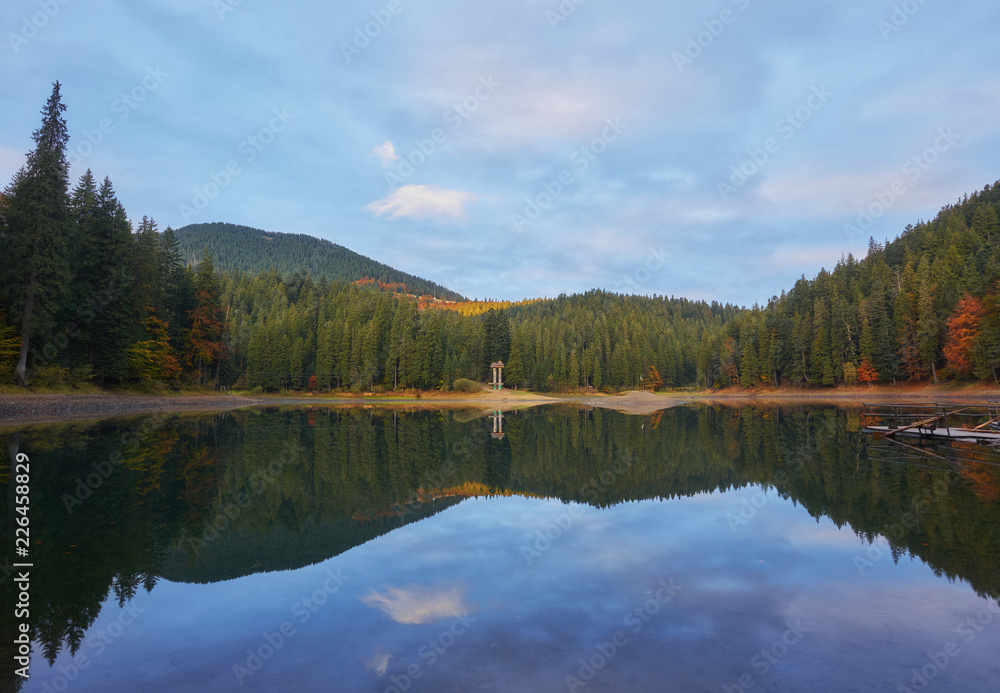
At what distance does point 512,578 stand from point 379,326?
8503cm

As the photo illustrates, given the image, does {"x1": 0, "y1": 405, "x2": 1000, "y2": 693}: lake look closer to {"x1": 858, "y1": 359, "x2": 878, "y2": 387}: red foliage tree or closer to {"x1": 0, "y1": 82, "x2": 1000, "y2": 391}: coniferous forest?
{"x1": 0, "y1": 82, "x2": 1000, "y2": 391}: coniferous forest

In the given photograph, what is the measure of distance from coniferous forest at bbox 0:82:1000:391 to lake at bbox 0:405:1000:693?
27943 millimetres

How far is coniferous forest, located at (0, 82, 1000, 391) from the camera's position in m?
36.9

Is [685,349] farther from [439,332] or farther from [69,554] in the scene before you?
[69,554]

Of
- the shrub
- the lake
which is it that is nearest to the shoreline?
the shrub

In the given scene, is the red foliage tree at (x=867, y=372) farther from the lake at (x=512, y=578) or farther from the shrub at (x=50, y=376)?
the shrub at (x=50, y=376)

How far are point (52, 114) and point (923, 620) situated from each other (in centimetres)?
5368

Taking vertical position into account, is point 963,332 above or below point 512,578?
above

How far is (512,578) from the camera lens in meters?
8.15

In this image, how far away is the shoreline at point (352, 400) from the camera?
33562 millimetres

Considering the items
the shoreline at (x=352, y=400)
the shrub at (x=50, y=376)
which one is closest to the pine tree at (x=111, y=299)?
the shoreline at (x=352, y=400)

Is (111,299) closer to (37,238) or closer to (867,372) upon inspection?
(37,238)

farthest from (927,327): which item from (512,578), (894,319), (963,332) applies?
(512,578)

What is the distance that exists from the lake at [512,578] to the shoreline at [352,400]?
66.9 ft
